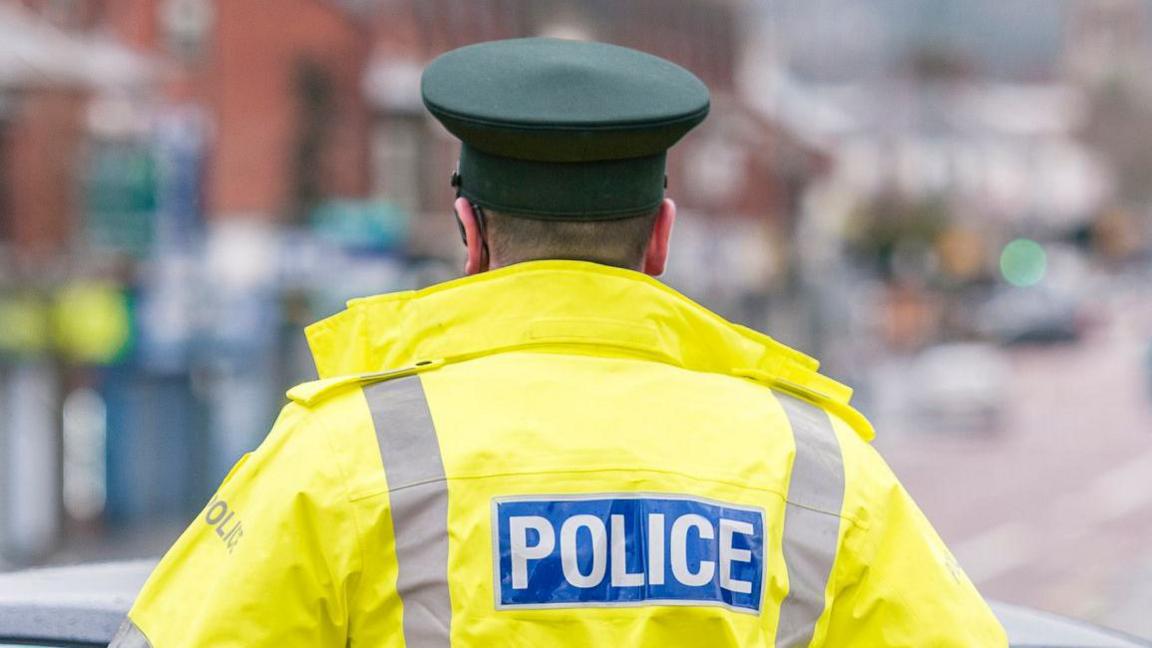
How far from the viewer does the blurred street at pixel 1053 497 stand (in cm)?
1438

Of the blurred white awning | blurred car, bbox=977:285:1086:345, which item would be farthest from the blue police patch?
blurred car, bbox=977:285:1086:345

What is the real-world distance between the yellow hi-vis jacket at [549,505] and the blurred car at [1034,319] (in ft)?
177

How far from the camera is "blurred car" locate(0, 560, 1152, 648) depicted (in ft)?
7.82

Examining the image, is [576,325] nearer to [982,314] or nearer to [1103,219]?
[982,314]

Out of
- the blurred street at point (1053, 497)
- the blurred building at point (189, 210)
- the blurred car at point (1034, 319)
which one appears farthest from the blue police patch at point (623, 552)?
the blurred car at point (1034, 319)

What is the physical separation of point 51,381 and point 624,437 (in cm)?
1127

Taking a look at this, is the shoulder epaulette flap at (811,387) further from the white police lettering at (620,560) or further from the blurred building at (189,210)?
the blurred building at (189,210)

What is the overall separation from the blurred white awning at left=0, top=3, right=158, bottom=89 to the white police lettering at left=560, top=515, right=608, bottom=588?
1367cm

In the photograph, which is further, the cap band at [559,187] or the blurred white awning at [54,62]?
the blurred white awning at [54,62]

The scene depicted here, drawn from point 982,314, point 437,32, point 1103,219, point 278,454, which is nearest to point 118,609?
point 278,454

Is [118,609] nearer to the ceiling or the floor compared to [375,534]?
nearer to the floor

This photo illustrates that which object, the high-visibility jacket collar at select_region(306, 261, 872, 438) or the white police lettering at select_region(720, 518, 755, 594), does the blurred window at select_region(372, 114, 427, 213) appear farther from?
the white police lettering at select_region(720, 518, 755, 594)

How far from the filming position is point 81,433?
1285 cm

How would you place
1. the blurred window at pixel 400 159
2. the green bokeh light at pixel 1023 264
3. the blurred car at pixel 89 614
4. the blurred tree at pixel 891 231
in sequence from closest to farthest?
the blurred car at pixel 89 614, the blurred window at pixel 400 159, the blurred tree at pixel 891 231, the green bokeh light at pixel 1023 264
